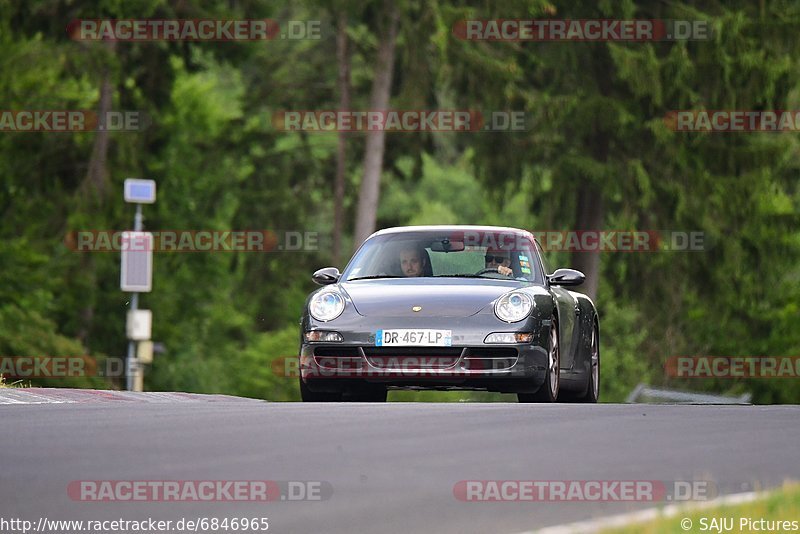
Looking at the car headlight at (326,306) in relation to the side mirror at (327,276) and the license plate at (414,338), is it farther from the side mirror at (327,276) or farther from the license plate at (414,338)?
the side mirror at (327,276)

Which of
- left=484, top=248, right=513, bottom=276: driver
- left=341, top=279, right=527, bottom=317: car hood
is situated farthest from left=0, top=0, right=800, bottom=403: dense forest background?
left=341, top=279, right=527, bottom=317: car hood

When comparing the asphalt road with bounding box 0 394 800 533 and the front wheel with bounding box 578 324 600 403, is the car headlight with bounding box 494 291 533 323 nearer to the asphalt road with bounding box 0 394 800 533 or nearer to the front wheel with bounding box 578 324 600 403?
the asphalt road with bounding box 0 394 800 533

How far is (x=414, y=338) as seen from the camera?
15180mm

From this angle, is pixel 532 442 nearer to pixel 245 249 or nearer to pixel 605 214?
pixel 605 214

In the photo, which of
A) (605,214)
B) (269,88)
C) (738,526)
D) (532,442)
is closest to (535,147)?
(605,214)

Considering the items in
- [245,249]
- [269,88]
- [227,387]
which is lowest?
[227,387]

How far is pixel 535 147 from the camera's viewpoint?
42.1 meters

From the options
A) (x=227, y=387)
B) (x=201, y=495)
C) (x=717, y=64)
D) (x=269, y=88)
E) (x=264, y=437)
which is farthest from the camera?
(x=227, y=387)

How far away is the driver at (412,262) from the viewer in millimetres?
16578

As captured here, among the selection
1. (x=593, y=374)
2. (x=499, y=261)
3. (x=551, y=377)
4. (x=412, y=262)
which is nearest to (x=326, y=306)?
(x=412, y=262)

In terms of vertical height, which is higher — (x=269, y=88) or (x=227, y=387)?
(x=269, y=88)

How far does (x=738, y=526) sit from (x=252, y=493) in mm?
2182

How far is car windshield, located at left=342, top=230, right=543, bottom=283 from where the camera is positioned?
16.5 meters

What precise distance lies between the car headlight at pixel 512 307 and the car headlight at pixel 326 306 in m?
1.22
